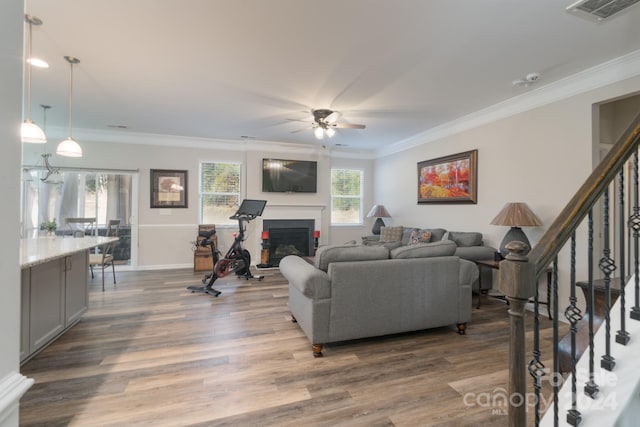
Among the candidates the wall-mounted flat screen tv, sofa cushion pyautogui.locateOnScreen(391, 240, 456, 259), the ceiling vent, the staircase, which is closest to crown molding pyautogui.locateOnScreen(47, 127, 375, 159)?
the wall-mounted flat screen tv

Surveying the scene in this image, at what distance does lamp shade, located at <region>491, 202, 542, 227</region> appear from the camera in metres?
3.31

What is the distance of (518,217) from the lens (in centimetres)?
336

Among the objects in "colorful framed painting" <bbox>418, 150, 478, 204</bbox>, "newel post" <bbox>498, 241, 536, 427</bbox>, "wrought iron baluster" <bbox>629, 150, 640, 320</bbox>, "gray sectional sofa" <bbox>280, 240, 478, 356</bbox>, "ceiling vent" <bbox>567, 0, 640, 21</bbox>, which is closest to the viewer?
"newel post" <bbox>498, 241, 536, 427</bbox>

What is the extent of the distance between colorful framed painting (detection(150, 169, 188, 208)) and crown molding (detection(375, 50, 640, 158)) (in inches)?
199

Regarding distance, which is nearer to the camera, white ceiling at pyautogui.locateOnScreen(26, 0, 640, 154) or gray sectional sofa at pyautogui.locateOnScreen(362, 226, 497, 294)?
white ceiling at pyautogui.locateOnScreen(26, 0, 640, 154)

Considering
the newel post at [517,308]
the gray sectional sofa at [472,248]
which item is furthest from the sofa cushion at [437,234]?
the newel post at [517,308]

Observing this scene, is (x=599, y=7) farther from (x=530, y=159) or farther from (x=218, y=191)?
(x=218, y=191)

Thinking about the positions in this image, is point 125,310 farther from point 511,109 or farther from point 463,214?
point 511,109

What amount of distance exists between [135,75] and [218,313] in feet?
9.36

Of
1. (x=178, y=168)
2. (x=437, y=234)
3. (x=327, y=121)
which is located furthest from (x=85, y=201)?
(x=437, y=234)

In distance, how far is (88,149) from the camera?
5430mm

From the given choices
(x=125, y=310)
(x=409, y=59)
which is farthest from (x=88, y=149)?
(x=409, y=59)

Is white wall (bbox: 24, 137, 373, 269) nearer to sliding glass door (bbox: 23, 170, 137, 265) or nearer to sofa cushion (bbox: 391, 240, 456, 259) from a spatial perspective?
sliding glass door (bbox: 23, 170, 137, 265)

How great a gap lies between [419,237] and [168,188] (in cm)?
497
